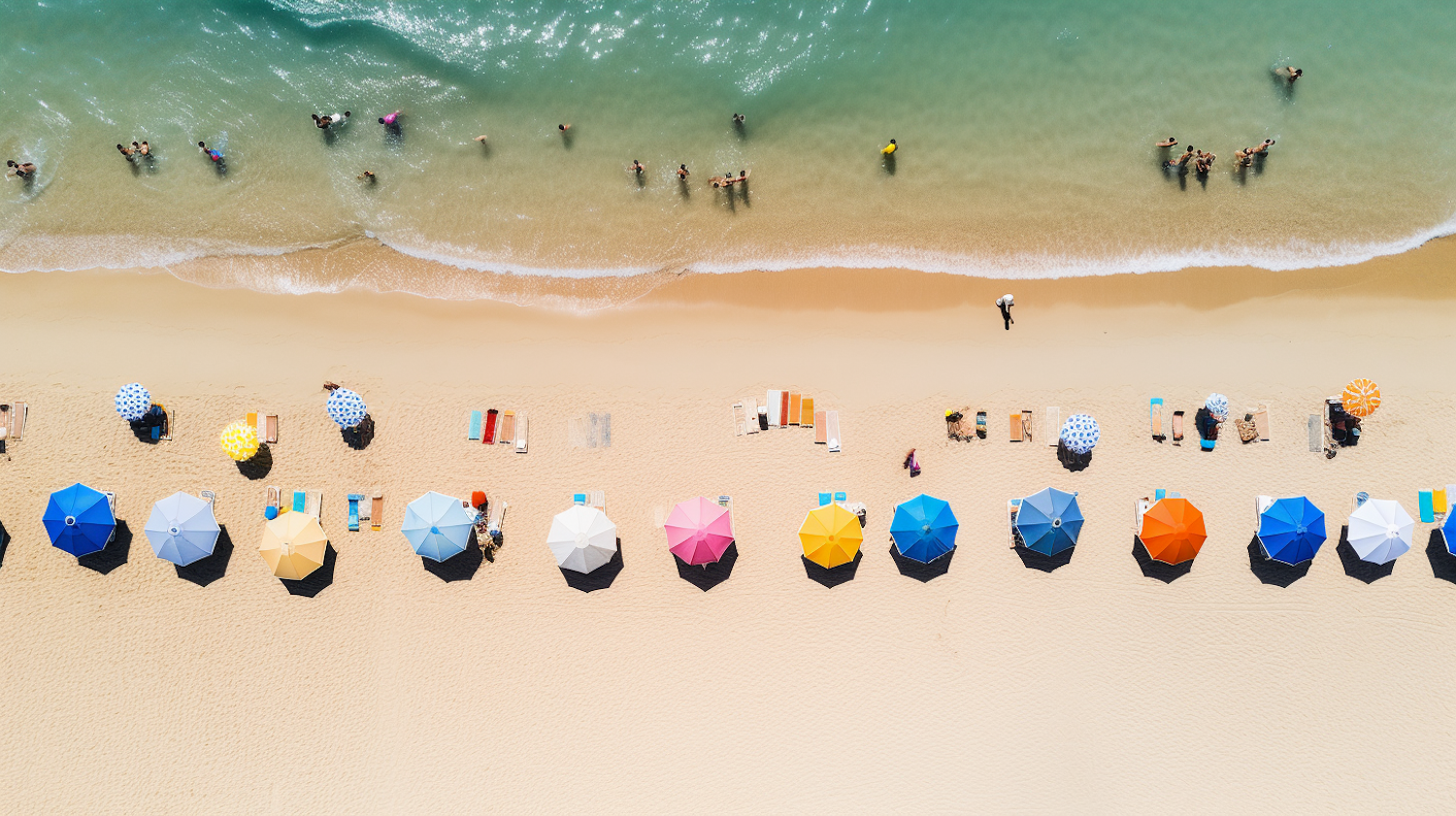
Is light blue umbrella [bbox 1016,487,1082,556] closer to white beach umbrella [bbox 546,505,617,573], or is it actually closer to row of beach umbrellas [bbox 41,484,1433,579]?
row of beach umbrellas [bbox 41,484,1433,579]

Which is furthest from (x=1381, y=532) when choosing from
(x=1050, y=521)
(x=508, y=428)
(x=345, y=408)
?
(x=345, y=408)

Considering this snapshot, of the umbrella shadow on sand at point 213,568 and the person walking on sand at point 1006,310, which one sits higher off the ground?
the person walking on sand at point 1006,310

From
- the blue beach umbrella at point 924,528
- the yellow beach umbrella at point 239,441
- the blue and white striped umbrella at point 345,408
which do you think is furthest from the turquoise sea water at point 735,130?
the blue beach umbrella at point 924,528

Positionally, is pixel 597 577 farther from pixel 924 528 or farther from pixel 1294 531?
pixel 1294 531

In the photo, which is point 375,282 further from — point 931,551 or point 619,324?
point 931,551

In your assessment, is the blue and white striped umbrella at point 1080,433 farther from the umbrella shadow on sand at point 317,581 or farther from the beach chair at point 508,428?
the umbrella shadow on sand at point 317,581

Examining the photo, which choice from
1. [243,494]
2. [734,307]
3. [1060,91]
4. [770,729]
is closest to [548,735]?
[770,729]

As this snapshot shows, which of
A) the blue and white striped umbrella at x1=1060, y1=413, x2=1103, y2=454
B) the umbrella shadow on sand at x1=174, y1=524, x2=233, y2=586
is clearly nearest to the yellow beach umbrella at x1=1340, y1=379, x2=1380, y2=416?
the blue and white striped umbrella at x1=1060, y1=413, x2=1103, y2=454
